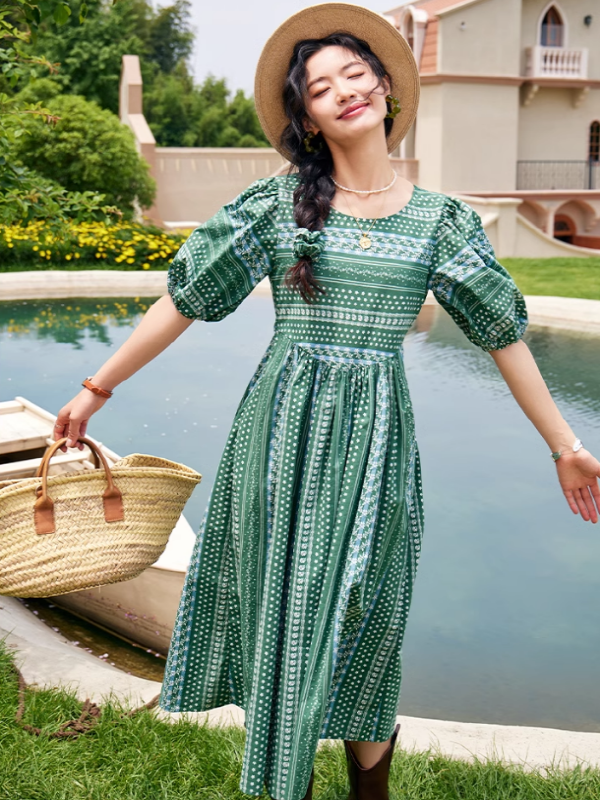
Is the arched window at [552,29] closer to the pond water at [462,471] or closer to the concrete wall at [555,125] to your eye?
the concrete wall at [555,125]

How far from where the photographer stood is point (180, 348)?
30.5 ft

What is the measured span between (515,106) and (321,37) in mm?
19939

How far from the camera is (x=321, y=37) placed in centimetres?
205

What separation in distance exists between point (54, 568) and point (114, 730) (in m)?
0.58

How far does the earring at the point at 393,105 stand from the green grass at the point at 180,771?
5.21ft

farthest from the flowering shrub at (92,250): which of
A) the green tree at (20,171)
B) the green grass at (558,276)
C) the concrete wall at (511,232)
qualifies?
the green tree at (20,171)

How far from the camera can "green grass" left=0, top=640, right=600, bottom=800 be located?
234 centimetres

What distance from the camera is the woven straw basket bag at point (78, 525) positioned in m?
2.22

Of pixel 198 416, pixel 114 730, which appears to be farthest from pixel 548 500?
pixel 114 730

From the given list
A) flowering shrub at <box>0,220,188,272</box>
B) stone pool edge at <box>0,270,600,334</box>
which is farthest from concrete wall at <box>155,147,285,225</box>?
stone pool edge at <box>0,270,600,334</box>

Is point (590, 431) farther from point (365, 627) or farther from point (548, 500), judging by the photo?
point (365, 627)

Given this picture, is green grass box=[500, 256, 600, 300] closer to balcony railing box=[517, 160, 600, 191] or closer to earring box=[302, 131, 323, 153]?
balcony railing box=[517, 160, 600, 191]

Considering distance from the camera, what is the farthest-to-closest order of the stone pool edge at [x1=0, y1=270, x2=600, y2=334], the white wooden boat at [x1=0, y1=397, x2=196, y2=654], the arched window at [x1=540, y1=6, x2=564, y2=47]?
the arched window at [x1=540, y1=6, x2=564, y2=47]
the stone pool edge at [x1=0, y1=270, x2=600, y2=334]
the white wooden boat at [x1=0, y1=397, x2=196, y2=654]

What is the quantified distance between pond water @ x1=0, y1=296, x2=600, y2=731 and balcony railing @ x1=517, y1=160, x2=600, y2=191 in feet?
39.9
